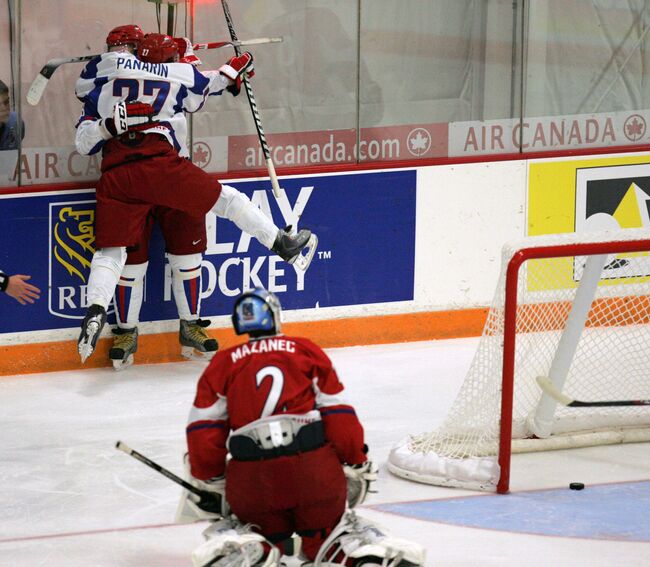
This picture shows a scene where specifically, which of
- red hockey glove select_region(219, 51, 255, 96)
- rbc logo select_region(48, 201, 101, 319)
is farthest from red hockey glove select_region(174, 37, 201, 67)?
rbc logo select_region(48, 201, 101, 319)

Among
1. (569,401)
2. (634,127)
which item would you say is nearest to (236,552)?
(569,401)

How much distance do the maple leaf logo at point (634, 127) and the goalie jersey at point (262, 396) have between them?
13.6 feet

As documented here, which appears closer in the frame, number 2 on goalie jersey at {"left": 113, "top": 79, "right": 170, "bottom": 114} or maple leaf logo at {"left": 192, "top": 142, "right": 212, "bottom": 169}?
number 2 on goalie jersey at {"left": 113, "top": 79, "right": 170, "bottom": 114}

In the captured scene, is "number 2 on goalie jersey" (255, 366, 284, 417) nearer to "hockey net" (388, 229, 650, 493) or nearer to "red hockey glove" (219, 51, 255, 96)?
"hockey net" (388, 229, 650, 493)

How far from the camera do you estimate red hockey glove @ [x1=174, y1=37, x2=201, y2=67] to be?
6.63m

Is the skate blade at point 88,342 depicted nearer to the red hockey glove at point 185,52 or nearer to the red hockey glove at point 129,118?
the red hockey glove at point 129,118

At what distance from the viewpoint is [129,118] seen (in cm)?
634

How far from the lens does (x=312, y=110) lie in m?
7.21

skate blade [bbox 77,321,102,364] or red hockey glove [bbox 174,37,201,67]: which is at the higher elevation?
red hockey glove [bbox 174,37,201,67]

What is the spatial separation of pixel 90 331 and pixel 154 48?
120cm

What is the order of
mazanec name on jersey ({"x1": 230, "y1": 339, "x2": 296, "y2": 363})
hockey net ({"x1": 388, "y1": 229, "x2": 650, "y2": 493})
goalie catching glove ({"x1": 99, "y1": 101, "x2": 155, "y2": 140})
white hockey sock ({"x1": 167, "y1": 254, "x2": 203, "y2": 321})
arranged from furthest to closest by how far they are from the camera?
white hockey sock ({"x1": 167, "y1": 254, "x2": 203, "y2": 321}) → goalie catching glove ({"x1": 99, "y1": 101, "x2": 155, "y2": 140}) → hockey net ({"x1": 388, "y1": 229, "x2": 650, "y2": 493}) → mazanec name on jersey ({"x1": 230, "y1": 339, "x2": 296, "y2": 363})

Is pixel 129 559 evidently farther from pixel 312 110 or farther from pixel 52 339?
pixel 312 110

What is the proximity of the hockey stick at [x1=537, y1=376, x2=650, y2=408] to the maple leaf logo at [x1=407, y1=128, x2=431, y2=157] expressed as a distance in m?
2.08

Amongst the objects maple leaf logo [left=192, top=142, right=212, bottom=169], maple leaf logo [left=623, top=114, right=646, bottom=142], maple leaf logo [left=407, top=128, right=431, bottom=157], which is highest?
maple leaf logo [left=623, top=114, right=646, bottom=142]
